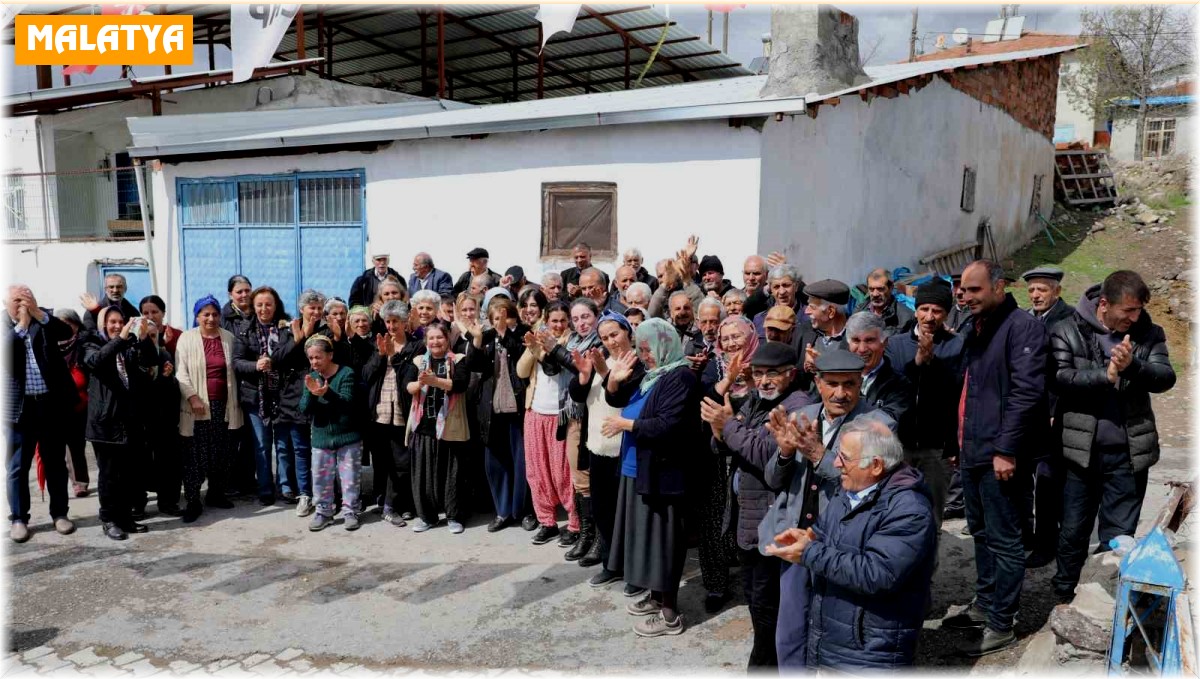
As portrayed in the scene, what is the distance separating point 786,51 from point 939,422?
19.8 feet

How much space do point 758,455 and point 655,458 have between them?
92cm

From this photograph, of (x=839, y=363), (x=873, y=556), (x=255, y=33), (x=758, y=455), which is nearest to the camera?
(x=873, y=556)

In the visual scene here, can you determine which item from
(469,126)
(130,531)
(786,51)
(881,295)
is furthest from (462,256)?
(881,295)

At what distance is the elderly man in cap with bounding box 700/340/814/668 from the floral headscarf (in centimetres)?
63

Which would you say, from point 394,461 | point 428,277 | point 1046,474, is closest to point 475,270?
point 428,277

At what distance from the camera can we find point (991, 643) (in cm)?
427

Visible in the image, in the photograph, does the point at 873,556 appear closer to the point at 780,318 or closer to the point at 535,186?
the point at 780,318

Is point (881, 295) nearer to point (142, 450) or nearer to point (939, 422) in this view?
point (939, 422)

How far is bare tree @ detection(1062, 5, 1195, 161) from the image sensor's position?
25.6m

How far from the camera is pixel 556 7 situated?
1134 centimetres

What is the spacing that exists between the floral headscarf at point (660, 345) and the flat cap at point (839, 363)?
1.29 metres

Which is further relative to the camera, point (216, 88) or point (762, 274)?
point (216, 88)

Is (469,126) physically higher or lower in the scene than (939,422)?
higher

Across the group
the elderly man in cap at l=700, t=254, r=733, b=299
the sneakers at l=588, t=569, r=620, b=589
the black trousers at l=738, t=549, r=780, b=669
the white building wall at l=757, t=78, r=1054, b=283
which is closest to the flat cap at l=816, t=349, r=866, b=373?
the black trousers at l=738, t=549, r=780, b=669
